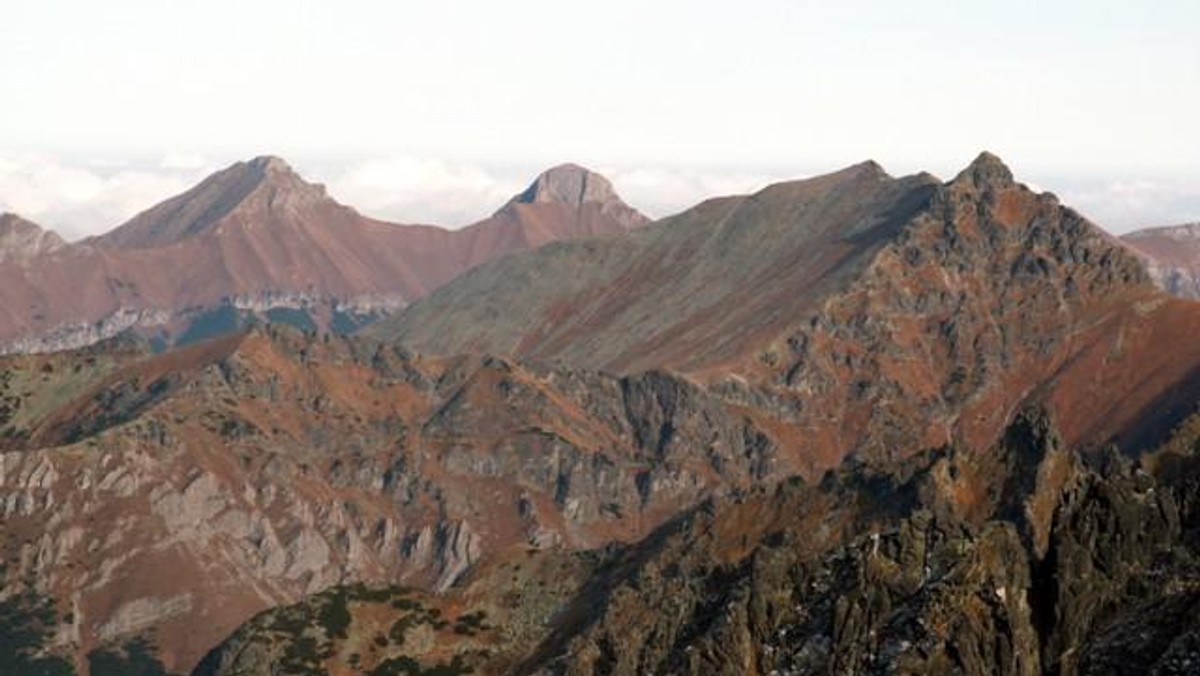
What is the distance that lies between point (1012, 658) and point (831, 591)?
42.5 m

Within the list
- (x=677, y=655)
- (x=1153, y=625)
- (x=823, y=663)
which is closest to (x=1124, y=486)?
(x=823, y=663)

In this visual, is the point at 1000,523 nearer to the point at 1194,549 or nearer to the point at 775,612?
the point at 1194,549

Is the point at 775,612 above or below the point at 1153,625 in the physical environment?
below

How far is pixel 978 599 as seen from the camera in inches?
4395

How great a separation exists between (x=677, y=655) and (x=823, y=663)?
54.4m

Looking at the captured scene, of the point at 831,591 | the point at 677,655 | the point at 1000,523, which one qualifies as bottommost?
the point at 677,655

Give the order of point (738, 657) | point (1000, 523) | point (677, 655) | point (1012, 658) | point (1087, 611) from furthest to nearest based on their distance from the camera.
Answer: point (677, 655)
point (738, 657)
point (1000, 523)
point (1087, 611)
point (1012, 658)

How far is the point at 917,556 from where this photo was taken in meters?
149

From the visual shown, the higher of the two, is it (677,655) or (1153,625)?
(1153,625)

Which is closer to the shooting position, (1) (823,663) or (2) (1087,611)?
(2) (1087,611)

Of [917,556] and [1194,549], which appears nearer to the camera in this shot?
[1194,549]

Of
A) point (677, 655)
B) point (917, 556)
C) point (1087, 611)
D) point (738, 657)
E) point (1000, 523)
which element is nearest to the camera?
point (1087, 611)

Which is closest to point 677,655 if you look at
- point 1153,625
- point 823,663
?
point 823,663

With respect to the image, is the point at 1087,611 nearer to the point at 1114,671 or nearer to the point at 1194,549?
the point at 1194,549
